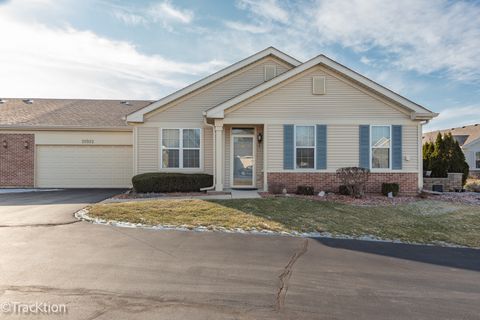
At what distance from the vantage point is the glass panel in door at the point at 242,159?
13703 millimetres

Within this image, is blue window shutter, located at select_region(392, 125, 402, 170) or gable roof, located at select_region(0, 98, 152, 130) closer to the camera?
blue window shutter, located at select_region(392, 125, 402, 170)

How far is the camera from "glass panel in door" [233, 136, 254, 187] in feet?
45.0

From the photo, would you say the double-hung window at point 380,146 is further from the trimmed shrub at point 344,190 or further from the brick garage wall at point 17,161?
the brick garage wall at point 17,161

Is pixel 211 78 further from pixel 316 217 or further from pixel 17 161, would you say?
pixel 17 161

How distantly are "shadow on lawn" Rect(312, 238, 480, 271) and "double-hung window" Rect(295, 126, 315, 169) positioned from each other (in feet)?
20.1

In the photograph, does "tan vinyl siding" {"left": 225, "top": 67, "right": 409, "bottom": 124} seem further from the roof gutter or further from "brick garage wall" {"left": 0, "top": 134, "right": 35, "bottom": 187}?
"brick garage wall" {"left": 0, "top": 134, "right": 35, "bottom": 187}

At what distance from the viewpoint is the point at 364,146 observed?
12484mm

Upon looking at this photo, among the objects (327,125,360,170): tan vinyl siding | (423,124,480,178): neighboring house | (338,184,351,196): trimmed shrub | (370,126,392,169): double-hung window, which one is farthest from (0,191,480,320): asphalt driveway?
(423,124,480,178): neighboring house

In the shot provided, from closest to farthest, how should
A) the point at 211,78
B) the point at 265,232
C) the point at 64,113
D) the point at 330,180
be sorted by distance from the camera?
1. the point at 265,232
2. the point at 330,180
3. the point at 211,78
4. the point at 64,113

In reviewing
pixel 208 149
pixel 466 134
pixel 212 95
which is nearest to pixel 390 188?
pixel 208 149

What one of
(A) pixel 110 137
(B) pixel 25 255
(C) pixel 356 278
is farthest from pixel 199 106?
(C) pixel 356 278

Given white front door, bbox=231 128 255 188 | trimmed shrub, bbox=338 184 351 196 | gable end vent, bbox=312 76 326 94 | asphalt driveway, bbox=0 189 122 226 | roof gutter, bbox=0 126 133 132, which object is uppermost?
gable end vent, bbox=312 76 326 94

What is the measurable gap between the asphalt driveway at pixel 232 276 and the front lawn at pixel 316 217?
90 cm

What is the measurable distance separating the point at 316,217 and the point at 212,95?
8.30 metres
